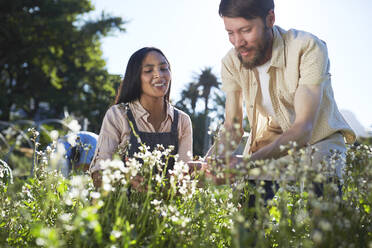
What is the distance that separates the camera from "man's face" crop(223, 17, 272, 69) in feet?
10.2

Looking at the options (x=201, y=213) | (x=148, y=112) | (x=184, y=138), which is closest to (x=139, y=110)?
(x=148, y=112)

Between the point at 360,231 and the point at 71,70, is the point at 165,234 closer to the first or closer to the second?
the point at 360,231

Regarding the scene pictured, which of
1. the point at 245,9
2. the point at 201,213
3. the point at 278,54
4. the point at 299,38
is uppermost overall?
the point at 245,9

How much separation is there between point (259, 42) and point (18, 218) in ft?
7.95

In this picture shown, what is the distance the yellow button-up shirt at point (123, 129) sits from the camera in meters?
3.39

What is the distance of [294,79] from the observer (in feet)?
10.0

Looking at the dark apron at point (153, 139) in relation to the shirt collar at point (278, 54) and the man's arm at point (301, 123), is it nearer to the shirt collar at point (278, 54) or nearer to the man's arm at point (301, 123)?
the shirt collar at point (278, 54)

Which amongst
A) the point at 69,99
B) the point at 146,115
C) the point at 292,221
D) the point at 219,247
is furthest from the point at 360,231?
the point at 69,99

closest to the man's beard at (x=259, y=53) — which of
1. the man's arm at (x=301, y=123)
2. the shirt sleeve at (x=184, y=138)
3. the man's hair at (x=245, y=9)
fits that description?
the man's hair at (x=245, y=9)

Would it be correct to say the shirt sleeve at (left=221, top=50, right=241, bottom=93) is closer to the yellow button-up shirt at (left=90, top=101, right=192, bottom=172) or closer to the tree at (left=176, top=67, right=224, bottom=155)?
the yellow button-up shirt at (left=90, top=101, right=192, bottom=172)

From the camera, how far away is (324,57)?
115 inches

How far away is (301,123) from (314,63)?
1.73ft

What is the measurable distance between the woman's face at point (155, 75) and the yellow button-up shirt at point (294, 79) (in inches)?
29.4

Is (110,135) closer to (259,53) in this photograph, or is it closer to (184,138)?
(184,138)
